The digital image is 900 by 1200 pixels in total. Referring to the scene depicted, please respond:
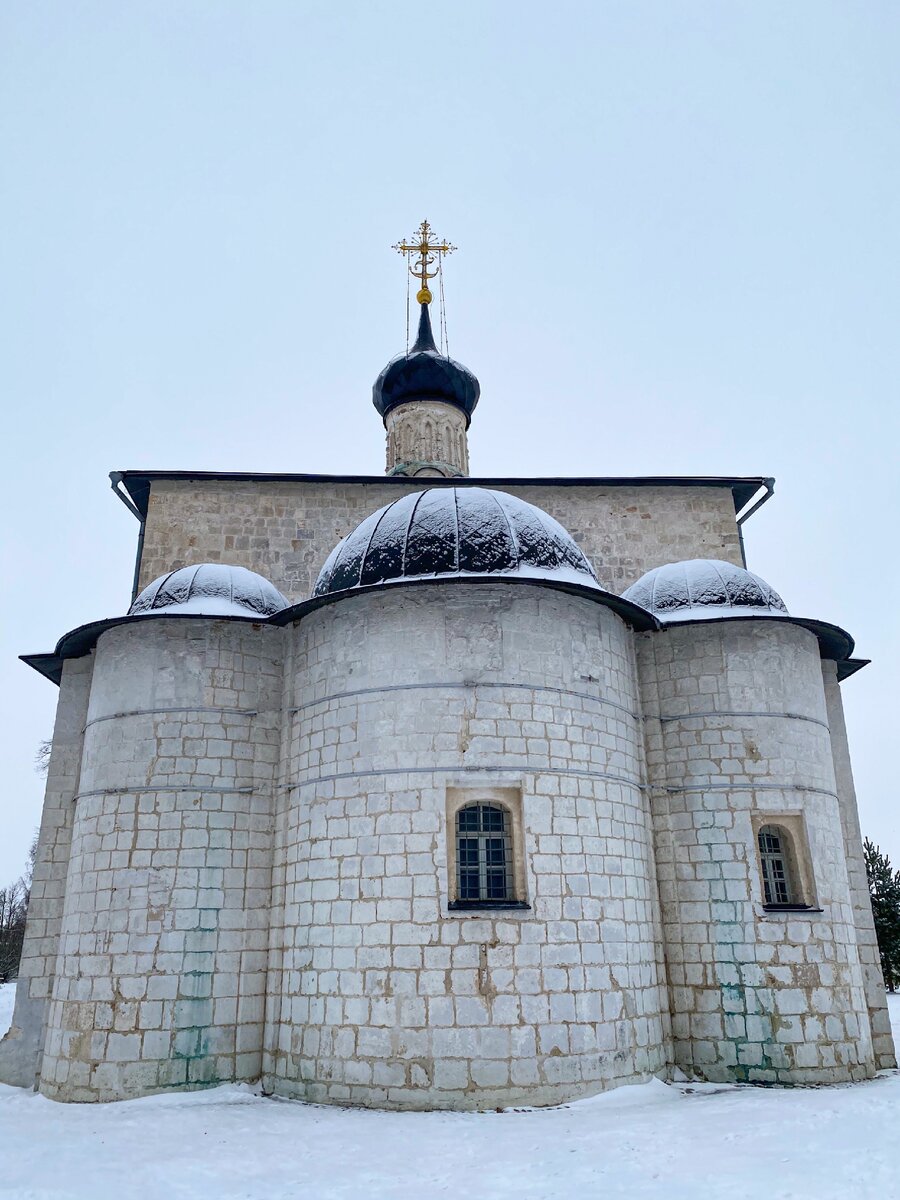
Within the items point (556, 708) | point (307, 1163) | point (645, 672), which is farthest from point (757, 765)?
point (307, 1163)

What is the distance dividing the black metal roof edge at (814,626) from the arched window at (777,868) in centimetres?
242

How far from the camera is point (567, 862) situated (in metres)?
8.44

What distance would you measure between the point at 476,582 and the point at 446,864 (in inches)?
112

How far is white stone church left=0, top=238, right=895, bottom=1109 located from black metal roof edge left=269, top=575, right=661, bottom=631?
0.04 metres

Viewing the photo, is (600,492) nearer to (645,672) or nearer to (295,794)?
(645,672)

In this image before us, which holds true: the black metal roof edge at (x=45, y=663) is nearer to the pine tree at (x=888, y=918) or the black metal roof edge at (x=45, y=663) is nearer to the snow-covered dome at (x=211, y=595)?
the snow-covered dome at (x=211, y=595)

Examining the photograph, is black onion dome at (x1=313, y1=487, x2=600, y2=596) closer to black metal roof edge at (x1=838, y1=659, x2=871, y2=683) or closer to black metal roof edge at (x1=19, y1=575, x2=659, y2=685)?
black metal roof edge at (x1=19, y1=575, x2=659, y2=685)

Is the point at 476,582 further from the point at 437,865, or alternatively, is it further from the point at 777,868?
the point at 777,868

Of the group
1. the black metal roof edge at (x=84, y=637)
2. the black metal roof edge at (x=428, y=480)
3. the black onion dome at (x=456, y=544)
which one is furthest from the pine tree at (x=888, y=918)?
the black metal roof edge at (x=84, y=637)

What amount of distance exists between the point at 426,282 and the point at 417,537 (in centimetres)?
1353

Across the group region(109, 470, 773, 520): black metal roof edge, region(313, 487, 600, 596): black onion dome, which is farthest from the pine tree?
region(313, 487, 600, 596): black onion dome

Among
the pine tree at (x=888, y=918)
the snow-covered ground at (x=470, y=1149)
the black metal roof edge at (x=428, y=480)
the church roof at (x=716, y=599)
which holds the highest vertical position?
the black metal roof edge at (x=428, y=480)

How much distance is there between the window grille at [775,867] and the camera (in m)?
9.55

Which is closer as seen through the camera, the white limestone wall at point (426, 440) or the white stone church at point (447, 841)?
the white stone church at point (447, 841)
